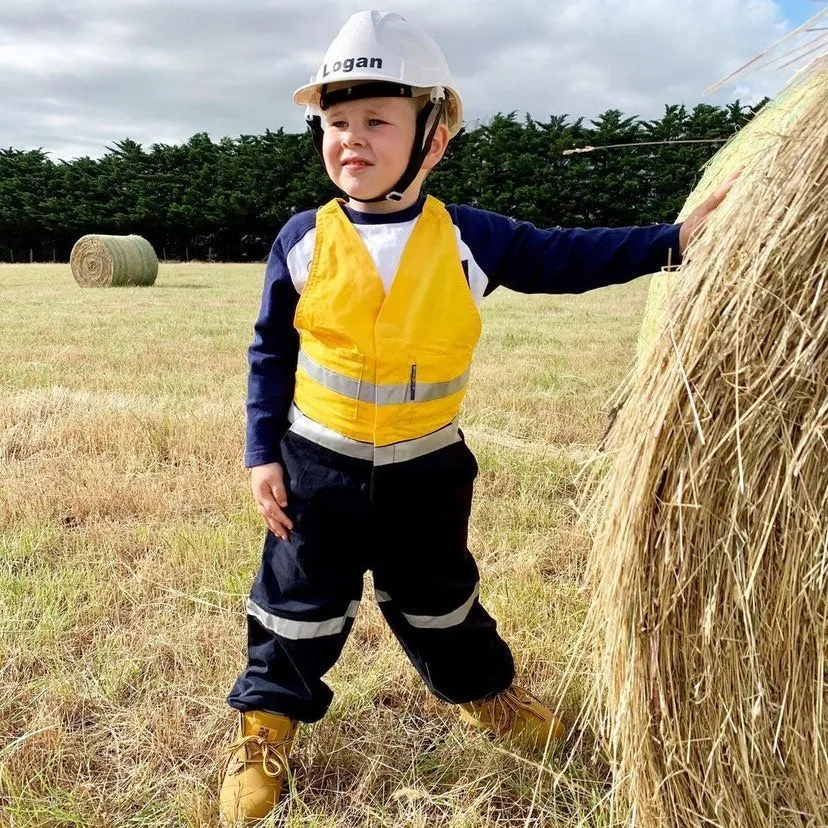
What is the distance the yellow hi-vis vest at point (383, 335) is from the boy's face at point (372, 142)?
3.8 inches

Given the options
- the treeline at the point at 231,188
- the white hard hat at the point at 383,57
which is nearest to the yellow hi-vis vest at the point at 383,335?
the white hard hat at the point at 383,57

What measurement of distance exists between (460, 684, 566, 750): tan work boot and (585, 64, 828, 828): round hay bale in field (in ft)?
1.26

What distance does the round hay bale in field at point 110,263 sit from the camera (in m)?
16.1

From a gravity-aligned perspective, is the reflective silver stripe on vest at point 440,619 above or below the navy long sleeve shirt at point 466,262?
below

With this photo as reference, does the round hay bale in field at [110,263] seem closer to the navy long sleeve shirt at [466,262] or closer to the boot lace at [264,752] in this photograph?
the navy long sleeve shirt at [466,262]

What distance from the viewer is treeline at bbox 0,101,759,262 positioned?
108ft

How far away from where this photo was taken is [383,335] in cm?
179

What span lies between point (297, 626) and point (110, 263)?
51.0ft

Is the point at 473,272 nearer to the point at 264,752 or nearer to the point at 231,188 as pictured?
the point at 264,752

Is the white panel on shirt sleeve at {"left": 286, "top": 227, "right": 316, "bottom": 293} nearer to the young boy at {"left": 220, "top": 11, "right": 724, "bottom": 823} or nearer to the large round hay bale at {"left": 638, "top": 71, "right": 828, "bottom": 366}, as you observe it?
the young boy at {"left": 220, "top": 11, "right": 724, "bottom": 823}

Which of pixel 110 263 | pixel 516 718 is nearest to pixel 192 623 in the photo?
pixel 516 718

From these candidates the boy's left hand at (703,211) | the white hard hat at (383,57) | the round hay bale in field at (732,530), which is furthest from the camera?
the white hard hat at (383,57)

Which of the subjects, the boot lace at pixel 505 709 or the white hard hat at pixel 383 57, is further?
the boot lace at pixel 505 709

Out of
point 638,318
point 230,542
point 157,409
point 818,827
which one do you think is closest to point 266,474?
point 230,542
